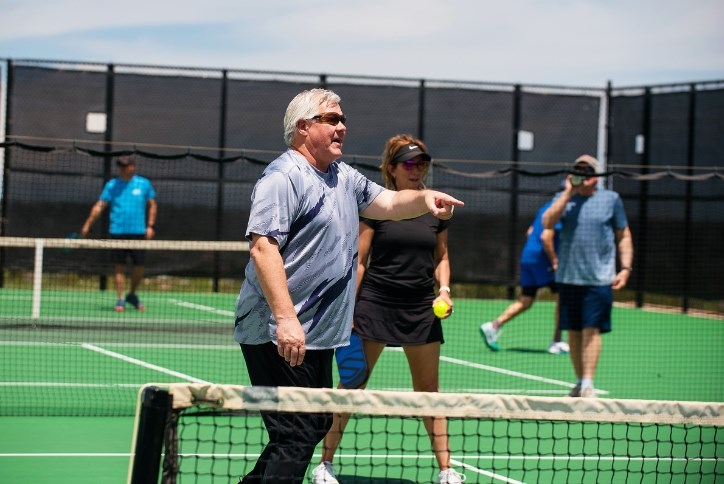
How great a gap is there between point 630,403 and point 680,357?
973 cm

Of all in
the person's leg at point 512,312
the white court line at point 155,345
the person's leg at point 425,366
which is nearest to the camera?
the person's leg at point 425,366

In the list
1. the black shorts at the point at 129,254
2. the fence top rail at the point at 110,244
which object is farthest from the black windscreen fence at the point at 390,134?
the fence top rail at the point at 110,244

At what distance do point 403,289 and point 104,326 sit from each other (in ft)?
27.6

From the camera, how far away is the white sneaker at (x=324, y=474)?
20.3 feet

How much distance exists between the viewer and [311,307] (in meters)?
4.67

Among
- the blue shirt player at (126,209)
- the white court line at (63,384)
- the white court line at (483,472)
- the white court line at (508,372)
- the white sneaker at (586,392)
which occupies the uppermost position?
the blue shirt player at (126,209)

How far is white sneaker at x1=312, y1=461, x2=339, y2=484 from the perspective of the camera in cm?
620

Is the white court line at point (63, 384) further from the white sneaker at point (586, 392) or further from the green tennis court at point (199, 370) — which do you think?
the white sneaker at point (586, 392)

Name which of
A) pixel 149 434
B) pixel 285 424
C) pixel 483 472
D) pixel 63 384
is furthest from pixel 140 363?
pixel 149 434

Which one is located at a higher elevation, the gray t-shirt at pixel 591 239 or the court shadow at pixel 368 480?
the gray t-shirt at pixel 591 239

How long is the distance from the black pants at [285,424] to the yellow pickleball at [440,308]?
168cm

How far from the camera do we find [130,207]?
15625 millimetres

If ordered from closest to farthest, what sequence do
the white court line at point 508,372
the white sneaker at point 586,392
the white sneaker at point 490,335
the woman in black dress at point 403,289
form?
the woman in black dress at point 403,289 < the white sneaker at point 586,392 < the white court line at point 508,372 < the white sneaker at point 490,335

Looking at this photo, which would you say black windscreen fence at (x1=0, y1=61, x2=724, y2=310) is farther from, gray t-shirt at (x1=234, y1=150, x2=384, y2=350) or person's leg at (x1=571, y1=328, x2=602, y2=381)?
gray t-shirt at (x1=234, y1=150, x2=384, y2=350)
